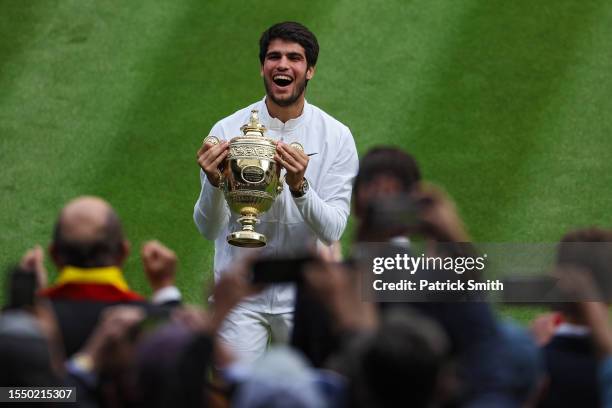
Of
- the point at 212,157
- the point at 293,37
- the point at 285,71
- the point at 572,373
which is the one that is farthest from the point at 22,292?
the point at 293,37

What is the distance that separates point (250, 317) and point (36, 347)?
9.54ft

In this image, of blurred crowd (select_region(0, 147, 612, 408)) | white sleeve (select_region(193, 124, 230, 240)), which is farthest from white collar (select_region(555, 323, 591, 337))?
white sleeve (select_region(193, 124, 230, 240))

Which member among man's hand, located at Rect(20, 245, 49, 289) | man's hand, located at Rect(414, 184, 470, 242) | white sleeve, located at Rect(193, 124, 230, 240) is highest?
white sleeve, located at Rect(193, 124, 230, 240)

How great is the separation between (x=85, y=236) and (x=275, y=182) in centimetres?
220

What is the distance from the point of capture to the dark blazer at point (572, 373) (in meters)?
4.20

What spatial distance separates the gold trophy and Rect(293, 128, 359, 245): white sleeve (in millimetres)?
179

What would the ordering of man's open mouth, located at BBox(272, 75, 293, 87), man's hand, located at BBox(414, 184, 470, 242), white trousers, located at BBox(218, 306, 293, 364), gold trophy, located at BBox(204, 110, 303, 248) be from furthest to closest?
man's open mouth, located at BBox(272, 75, 293, 87) → white trousers, located at BBox(218, 306, 293, 364) → gold trophy, located at BBox(204, 110, 303, 248) → man's hand, located at BBox(414, 184, 470, 242)

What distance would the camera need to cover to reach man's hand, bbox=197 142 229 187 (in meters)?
6.39

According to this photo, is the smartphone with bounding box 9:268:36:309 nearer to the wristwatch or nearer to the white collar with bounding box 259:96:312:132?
the wristwatch

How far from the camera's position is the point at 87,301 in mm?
4410

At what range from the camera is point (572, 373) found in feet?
13.9

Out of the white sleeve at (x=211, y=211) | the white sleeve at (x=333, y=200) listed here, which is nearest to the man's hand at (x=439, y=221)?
the white sleeve at (x=333, y=200)

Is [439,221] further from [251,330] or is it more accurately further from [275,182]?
[251,330]

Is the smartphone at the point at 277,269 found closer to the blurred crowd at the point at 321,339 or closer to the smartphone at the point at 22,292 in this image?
the blurred crowd at the point at 321,339
